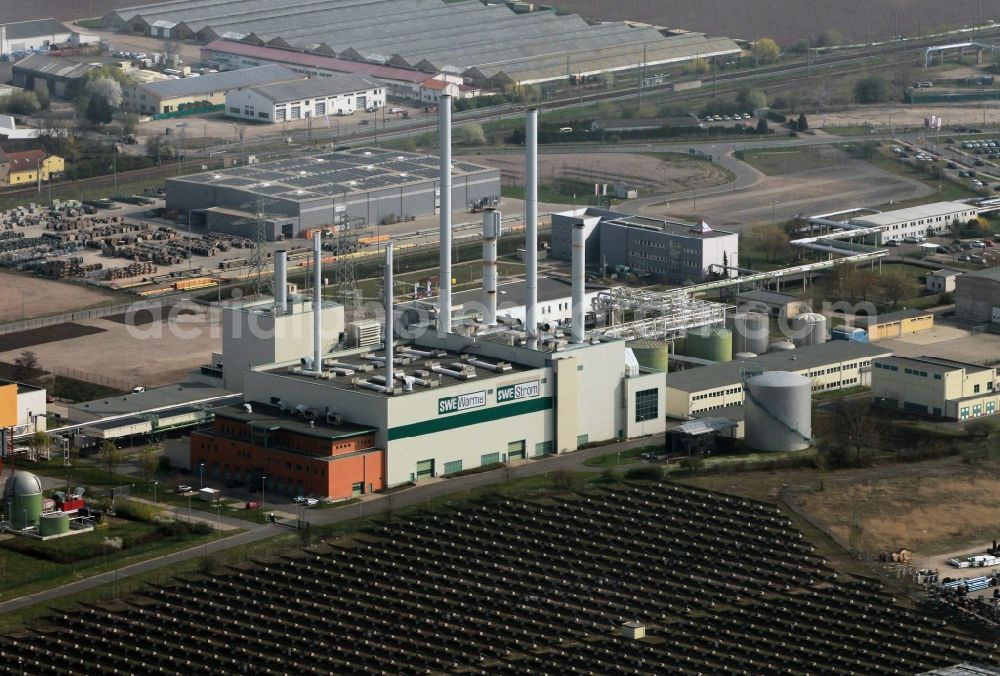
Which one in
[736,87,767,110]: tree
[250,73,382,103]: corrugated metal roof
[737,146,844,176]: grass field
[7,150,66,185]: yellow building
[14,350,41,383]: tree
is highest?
[250,73,382,103]: corrugated metal roof

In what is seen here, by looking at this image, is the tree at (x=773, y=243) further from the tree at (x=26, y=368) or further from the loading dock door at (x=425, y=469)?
the loading dock door at (x=425, y=469)

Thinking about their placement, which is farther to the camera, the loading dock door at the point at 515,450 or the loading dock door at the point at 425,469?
the loading dock door at the point at 515,450

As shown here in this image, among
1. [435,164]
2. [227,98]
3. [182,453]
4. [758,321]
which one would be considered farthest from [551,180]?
[182,453]

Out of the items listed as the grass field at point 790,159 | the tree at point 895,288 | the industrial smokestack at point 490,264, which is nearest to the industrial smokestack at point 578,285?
the industrial smokestack at point 490,264

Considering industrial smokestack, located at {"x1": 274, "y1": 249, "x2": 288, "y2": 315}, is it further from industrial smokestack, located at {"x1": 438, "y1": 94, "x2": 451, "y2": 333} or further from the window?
the window

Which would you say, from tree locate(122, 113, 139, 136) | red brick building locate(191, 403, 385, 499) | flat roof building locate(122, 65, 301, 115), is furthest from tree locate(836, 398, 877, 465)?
flat roof building locate(122, 65, 301, 115)

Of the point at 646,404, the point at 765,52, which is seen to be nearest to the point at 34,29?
the point at 765,52

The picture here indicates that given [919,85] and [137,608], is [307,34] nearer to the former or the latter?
[919,85]
